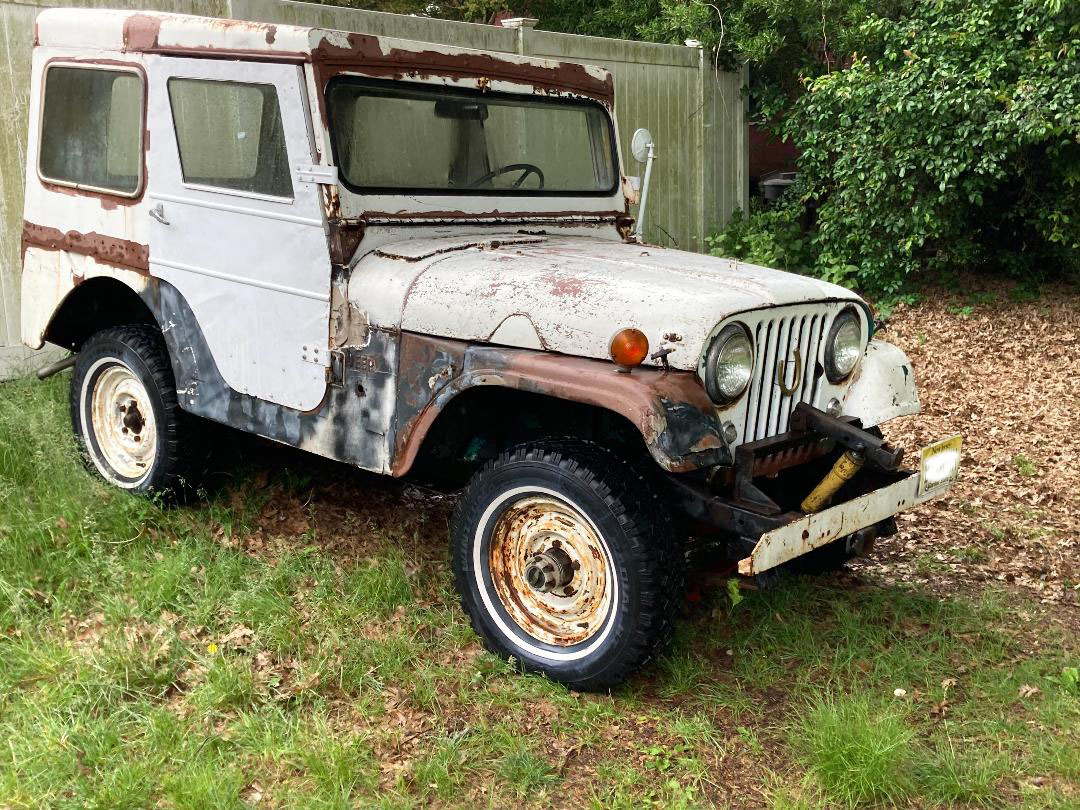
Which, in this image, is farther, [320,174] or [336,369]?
[336,369]

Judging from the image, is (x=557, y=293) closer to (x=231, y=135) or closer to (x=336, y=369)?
(x=336, y=369)

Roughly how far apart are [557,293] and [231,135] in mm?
1543

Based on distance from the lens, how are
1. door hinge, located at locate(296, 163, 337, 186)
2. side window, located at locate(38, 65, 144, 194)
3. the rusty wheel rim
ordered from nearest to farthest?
1. the rusty wheel rim
2. door hinge, located at locate(296, 163, 337, 186)
3. side window, located at locate(38, 65, 144, 194)

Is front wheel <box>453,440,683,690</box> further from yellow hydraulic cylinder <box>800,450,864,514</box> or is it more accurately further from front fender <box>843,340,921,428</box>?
front fender <box>843,340,921,428</box>

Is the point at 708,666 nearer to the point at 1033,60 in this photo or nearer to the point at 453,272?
the point at 453,272

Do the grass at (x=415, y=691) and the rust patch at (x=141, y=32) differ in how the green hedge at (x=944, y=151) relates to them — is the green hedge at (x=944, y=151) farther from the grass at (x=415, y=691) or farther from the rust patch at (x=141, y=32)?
the rust patch at (x=141, y=32)

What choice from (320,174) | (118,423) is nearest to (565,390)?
(320,174)

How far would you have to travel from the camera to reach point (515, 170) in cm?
443

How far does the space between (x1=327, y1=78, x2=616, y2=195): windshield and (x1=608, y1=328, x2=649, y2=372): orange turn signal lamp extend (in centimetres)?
126

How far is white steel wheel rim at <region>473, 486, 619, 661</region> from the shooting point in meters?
3.43

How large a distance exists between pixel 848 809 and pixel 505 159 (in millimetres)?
2723

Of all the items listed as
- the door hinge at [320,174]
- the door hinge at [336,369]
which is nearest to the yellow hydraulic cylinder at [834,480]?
the door hinge at [336,369]

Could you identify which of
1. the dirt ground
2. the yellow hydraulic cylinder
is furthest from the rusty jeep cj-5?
the dirt ground

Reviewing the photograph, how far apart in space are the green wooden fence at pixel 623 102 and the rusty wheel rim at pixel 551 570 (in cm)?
400
